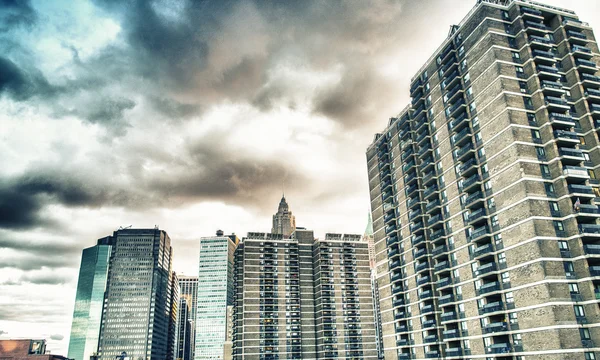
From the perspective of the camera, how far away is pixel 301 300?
526ft

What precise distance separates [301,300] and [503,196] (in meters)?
107

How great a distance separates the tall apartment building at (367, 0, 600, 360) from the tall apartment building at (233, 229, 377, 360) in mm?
63211

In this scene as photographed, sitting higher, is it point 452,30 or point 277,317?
point 452,30

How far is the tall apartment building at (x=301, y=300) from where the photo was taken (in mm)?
150125

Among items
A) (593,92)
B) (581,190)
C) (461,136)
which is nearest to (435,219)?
(461,136)

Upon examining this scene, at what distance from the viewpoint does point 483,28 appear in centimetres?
7450

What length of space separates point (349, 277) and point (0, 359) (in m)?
136

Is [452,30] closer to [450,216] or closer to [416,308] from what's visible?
[450,216]

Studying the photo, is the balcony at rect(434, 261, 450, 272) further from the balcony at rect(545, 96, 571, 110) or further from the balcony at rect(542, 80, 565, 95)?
the balcony at rect(542, 80, 565, 95)

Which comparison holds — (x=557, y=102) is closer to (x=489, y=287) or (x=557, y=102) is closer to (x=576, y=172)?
(x=576, y=172)

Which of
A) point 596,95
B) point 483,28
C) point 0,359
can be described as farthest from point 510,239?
point 0,359

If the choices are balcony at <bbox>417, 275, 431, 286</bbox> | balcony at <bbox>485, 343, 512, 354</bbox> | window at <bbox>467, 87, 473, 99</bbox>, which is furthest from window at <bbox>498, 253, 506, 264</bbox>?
window at <bbox>467, 87, 473, 99</bbox>

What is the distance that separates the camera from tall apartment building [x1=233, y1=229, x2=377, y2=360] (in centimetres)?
15012

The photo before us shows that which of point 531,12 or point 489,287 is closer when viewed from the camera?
point 489,287
